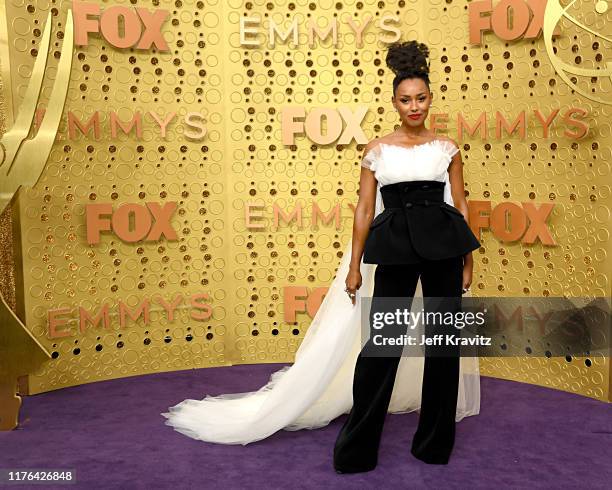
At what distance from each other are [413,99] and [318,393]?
1543 mm

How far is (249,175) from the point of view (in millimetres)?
4844

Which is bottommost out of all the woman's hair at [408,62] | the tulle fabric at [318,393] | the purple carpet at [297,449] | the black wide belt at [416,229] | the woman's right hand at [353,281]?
the purple carpet at [297,449]

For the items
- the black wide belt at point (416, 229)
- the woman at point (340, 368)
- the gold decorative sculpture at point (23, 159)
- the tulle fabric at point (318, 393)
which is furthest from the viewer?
the gold decorative sculpture at point (23, 159)

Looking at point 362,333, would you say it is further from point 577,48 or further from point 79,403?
point 577,48

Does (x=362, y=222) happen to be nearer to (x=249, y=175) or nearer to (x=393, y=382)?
(x=393, y=382)

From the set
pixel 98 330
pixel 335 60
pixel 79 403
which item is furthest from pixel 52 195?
pixel 335 60

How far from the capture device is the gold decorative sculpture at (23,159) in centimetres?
350

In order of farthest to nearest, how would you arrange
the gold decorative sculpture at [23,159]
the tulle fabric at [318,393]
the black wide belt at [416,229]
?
the gold decorative sculpture at [23,159]
the tulle fabric at [318,393]
the black wide belt at [416,229]

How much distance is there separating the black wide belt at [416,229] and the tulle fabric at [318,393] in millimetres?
181

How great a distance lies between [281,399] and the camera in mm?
3469

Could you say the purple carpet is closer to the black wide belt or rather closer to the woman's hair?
the black wide belt

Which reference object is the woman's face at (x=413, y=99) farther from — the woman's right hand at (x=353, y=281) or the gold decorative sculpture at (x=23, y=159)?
the gold decorative sculpture at (x=23, y=159)

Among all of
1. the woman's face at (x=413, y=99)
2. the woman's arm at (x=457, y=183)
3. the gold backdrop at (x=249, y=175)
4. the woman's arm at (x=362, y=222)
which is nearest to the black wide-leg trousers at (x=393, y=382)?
the woman's arm at (x=362, y=222)

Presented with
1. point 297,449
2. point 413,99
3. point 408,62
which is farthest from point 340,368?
point 408,62
